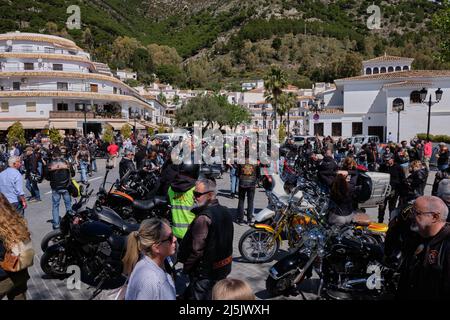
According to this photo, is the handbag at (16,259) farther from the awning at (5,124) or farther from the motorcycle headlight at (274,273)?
the awning at (5,124)

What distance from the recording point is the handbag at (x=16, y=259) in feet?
12.0


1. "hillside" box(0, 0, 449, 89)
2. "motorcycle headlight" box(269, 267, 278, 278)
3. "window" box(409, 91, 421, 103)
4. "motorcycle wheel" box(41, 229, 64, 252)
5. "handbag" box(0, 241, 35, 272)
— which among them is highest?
"hillside" box(0, 0, 449, 89)

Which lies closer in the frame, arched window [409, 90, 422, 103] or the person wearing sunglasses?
the person wearing sunglasses

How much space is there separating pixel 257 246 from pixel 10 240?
4.18m

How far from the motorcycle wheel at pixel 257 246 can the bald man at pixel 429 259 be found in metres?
3.66

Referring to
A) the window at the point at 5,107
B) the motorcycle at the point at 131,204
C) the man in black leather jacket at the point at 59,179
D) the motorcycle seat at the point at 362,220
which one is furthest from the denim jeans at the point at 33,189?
the window at the point at 5,107

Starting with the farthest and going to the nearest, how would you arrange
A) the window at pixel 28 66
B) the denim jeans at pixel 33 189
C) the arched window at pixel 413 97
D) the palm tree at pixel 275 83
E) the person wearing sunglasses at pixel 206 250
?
1. the palm tree at pixel 275 83
2. the window at pixel 28 66
3. the arched window at pixel 413 97
4. the denim jeans at pixel 33 189
5. the person wearing sunglasses at pixel 206 250

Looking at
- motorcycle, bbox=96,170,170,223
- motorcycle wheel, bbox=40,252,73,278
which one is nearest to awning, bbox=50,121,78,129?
motorcycle, bbox=96,170,170,223

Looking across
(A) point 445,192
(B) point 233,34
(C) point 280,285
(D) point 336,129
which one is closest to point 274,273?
(C) point 280,285

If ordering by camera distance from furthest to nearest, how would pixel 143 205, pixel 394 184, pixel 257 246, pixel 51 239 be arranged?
pixel 394 184
pixel 143 205
pixel 257 246
pixel 51 239

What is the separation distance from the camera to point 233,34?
15888cm

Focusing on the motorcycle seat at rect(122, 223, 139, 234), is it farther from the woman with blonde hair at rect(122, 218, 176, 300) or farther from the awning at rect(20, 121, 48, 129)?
the awning at rect(20, 121, 48, 129)

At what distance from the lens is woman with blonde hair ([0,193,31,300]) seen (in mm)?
3672

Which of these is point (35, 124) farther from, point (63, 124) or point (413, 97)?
point (413, 97)
